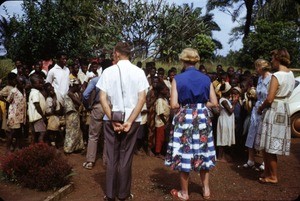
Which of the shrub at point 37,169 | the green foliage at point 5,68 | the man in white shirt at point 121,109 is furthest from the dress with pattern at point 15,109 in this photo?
the green foliage at point 5,68

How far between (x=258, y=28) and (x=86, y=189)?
675 inches

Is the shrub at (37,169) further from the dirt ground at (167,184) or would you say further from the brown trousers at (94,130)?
the brown trousers at (94,130)

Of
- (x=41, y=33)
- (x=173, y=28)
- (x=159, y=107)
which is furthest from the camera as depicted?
(x=173, y=28)

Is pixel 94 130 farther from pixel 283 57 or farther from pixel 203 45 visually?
pixel 203 45

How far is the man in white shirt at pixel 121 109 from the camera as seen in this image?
13.8ft

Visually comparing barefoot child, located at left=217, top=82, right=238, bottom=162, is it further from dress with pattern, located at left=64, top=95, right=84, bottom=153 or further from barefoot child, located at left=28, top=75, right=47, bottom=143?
barefoot child, located at left=28, top=75, right=47, bottom=143

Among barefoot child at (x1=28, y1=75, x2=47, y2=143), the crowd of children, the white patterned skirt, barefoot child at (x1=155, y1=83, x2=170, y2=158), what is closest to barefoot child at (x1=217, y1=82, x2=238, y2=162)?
the crowd of children

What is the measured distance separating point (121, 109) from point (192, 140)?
95 cm

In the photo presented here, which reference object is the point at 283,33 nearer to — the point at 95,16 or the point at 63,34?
the point at 95,16

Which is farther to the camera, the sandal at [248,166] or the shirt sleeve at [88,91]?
the sandal at [248,166]

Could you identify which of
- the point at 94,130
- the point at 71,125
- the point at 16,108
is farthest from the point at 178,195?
the point at 16,108

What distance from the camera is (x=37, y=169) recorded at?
15.8 feet

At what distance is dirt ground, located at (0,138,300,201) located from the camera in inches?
184

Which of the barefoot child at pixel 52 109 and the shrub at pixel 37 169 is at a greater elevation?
the barefoot child at pixel 52 109
